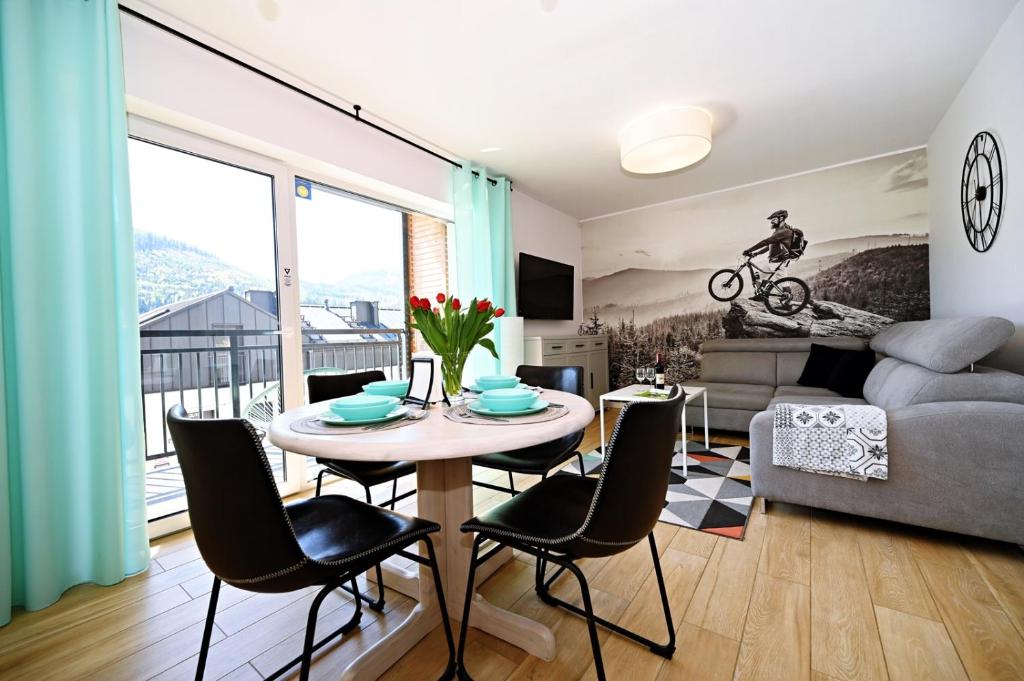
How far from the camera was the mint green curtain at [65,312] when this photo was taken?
1491mm

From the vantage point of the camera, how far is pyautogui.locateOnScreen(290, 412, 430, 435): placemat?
1.12m

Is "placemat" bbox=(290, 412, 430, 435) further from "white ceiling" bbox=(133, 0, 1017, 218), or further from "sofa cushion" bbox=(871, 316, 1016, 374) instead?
"sofa cushion" bbox=(871, 316, 1016, 374)

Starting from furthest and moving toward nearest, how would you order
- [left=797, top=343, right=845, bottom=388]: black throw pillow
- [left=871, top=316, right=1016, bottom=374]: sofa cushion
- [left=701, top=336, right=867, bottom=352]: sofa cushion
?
[left=701, top=336, right=867, bottom=352]: sofa cushion < [left=797, top=343, right=845, bottom=388]: black throw pillow < [left=871, top=316, right=1016, bottom=374]: sofa cushion

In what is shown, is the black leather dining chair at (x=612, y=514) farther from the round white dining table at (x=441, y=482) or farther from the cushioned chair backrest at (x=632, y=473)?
the round white dining table at (x=441, y=482)

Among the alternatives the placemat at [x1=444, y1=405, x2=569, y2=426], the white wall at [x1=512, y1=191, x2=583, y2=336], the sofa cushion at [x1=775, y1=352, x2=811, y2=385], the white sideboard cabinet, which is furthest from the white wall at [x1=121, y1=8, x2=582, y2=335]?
the sofa cushion at [x1=775, y1=352, x2=811, y2=385]

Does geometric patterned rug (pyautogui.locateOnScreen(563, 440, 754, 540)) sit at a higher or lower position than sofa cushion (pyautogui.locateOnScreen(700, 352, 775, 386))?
lower

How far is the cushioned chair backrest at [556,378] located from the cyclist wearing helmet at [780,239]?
322 cm

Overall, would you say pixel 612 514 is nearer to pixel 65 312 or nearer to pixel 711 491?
pixel 711 491

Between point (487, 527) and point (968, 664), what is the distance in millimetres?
1387

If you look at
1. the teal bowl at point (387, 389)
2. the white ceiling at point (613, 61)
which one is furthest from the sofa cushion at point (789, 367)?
the teal bowl at point (387, 389)

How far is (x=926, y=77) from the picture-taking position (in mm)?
2570

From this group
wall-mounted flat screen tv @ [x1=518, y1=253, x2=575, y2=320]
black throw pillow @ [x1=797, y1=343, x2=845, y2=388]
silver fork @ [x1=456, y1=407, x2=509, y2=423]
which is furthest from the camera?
wall-mounted flat screen tv @ [x1=518, y1=253, x2=575, y2=320]

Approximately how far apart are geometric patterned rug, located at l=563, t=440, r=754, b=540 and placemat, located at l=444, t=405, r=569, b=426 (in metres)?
1.27

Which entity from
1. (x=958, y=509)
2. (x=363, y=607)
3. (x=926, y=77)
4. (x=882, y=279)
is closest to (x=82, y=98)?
(x=363, y=607)
